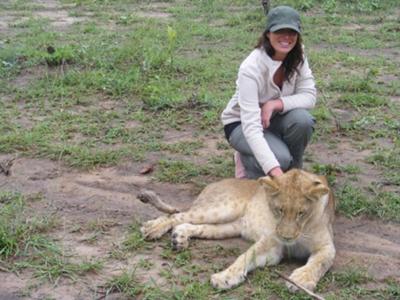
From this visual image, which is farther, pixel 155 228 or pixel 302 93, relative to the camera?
pixel 302 93

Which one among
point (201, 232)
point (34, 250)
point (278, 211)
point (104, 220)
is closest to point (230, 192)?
point (201, 232)

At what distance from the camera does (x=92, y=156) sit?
5.43 m

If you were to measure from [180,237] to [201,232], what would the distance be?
0.18 metres

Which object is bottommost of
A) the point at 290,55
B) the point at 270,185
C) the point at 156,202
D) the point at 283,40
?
the point at 156,202

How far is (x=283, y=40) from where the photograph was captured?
431 cm

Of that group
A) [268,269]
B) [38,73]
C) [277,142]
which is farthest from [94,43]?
[268,269]

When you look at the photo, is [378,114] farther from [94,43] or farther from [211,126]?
[94,43]

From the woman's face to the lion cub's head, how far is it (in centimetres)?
91

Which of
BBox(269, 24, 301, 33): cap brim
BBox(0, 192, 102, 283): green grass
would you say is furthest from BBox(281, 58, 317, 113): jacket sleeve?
BBox(0, 192, 102, 283): green grass

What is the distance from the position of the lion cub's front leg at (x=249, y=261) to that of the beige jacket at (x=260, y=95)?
0.50 meters

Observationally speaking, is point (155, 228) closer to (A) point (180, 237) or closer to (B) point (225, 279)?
(A) point (180, 237)

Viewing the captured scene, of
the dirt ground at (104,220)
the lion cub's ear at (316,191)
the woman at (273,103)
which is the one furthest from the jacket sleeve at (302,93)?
the lion cub's ear at (316,191)

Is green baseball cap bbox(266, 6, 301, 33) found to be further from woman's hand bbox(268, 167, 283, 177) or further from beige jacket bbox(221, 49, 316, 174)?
woman's hand bbox(268, 167, 283, 177)

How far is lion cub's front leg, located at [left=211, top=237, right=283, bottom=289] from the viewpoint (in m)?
3.61
